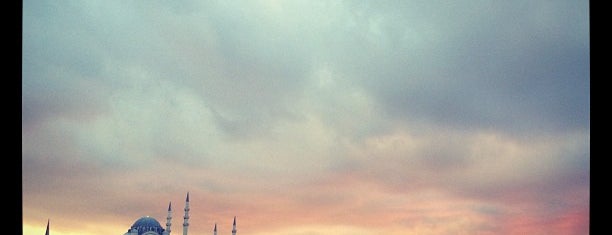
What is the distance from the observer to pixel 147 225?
121 meters

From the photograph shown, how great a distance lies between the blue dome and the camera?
396 feet

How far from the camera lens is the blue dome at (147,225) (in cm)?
12062
